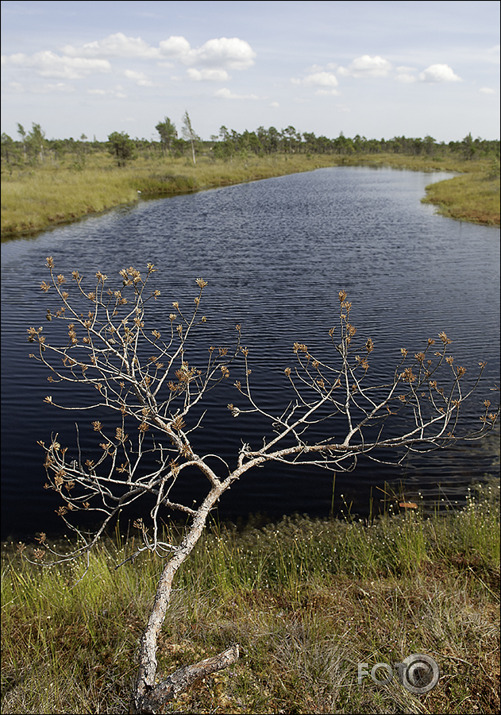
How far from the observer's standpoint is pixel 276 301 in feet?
41.7

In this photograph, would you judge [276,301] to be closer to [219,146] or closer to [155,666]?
[155,666]

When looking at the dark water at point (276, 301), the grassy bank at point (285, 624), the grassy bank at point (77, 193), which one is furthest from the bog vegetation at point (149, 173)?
the grassy bank at point (285, 624)

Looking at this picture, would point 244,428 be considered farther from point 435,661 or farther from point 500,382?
point 500,382

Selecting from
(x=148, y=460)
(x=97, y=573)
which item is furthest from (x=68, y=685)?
(x=148, y=460)

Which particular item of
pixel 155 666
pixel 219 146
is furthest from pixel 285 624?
pixel 219 146

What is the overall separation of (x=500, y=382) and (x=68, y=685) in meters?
10.3

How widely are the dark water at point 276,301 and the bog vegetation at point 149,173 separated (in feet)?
19.7

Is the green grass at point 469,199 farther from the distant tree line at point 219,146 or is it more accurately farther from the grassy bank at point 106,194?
the distant tree line at point 219,146

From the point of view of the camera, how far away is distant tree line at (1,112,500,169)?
78625mm

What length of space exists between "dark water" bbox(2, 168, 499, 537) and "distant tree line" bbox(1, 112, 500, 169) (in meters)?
47.0

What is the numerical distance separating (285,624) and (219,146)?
3913 inches

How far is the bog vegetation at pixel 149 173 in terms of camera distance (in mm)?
35750

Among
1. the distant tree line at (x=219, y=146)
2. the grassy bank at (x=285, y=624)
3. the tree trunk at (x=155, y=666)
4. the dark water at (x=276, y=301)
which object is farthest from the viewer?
the distant tree line at (x=219, y=146)

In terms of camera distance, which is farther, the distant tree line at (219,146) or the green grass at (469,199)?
the distant tree line at (219,146)
